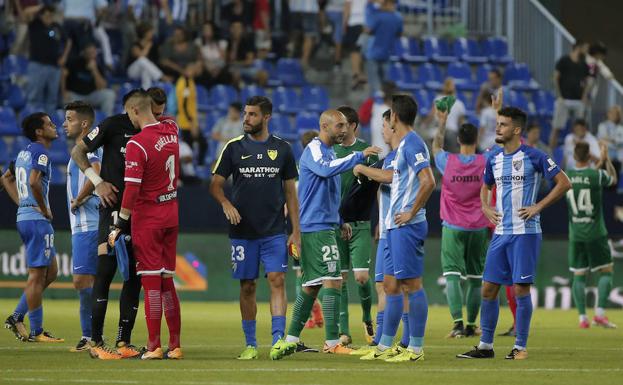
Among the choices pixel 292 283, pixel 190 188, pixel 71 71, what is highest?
pixel 71 71

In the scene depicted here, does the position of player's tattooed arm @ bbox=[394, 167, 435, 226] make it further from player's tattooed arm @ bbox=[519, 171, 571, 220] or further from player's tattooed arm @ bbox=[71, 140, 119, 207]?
player's tattooed arm @ bbox=[71, 140, 119, 207]

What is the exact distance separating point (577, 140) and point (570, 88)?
99.7 inches

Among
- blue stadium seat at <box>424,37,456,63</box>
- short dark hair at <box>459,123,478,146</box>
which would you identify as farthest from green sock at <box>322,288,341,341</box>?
blue stadium seat at <box>424,37,456,63</box>

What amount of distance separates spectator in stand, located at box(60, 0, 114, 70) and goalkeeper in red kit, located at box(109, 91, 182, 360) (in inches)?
558

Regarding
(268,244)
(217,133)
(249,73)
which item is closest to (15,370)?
(268,244)

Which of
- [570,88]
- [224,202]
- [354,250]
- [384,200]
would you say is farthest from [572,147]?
[224,202]

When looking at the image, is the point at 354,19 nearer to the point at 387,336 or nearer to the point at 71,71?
the point at 71,71

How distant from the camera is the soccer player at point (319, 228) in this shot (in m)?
12.4

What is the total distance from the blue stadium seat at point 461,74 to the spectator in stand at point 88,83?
7.43 metres

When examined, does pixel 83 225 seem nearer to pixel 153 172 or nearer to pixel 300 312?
pixel 153 172

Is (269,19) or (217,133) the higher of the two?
(269,19)

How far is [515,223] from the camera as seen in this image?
1263cm

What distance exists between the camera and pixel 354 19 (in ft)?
93.0

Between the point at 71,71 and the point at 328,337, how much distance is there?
13.7m
